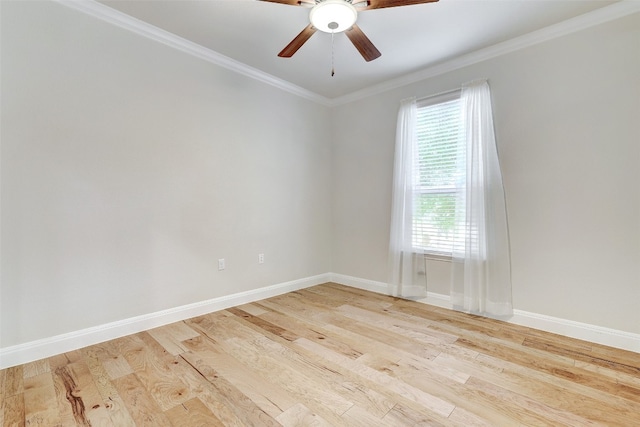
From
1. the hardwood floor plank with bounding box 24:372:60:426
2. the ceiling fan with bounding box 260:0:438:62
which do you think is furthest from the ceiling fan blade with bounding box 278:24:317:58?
the hardwood floor plank with bounding box 24:372:60:426

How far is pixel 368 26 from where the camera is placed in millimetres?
2449

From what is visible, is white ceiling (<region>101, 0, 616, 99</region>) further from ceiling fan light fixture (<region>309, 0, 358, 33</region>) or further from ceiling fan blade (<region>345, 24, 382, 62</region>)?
ceiling fan light fixture (<region>309, 0, 358, 33</region>)

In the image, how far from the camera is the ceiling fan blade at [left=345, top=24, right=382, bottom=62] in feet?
6.55

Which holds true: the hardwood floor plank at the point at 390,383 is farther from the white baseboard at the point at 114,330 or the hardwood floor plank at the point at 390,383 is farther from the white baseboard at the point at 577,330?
the white baseboard at the point at 577,330

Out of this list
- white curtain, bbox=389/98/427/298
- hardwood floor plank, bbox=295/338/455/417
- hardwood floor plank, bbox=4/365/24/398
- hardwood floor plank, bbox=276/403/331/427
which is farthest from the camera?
white curtain, bbox=389/98/427/298

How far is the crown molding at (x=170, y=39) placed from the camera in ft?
7.28

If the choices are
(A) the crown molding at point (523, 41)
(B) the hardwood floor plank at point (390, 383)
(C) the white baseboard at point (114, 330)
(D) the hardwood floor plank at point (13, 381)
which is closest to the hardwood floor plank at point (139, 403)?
(D) the hardwood floor plank at point (13, 381)

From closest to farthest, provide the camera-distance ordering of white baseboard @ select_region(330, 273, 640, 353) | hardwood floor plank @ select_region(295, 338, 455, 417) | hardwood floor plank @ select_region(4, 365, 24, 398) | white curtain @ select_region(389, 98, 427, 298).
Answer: hardwood floor plank @ select_region(295, 338, 455, 417)
hardwood floor plank @ select_region(4, 365, 24, 398)
white baseboard @ select_region(330, 273, 640, 353)
white curtain @ select_region(389, 98, 427, 298)

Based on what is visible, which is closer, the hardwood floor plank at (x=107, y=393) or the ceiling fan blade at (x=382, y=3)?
the hardwood floor plank at (x=107, y=393)

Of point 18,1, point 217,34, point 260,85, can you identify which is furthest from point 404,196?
point 18,1

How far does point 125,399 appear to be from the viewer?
63.7 inches

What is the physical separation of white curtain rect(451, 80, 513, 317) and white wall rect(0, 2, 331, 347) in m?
2.12

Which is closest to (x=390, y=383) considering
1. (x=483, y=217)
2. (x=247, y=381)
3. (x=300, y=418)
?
(x=300, y=418)

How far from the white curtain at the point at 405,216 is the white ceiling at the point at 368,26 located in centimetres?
63
